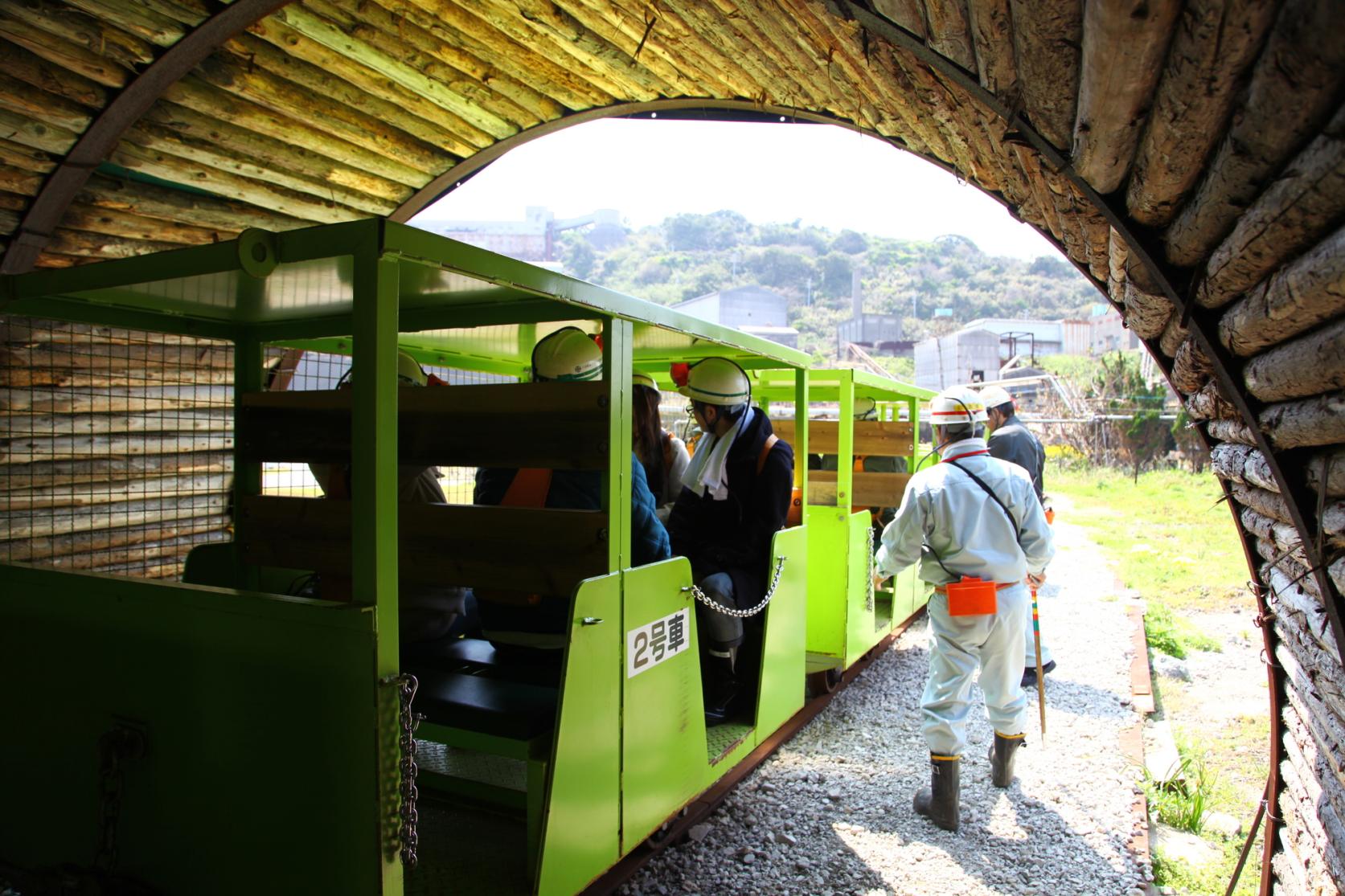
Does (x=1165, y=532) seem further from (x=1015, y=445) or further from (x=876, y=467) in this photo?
(x=1015, y=445)

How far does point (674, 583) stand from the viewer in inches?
133

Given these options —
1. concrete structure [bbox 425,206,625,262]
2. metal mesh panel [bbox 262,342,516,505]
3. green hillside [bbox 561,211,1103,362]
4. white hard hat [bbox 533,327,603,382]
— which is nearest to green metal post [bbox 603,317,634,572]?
white hard hat [bbox 533,327,603,382]

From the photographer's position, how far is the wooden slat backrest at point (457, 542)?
289 centimetres

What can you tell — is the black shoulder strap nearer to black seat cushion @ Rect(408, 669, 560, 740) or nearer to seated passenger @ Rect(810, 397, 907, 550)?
black seat cushion @ Rect(408, 669, 560, 740)

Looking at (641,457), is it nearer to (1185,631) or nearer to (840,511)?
(840,511)

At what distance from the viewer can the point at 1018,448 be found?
6.14 meters

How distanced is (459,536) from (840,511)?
3.33m

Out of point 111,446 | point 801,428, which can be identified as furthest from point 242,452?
point 801,428

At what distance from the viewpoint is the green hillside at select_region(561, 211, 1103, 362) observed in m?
85.6

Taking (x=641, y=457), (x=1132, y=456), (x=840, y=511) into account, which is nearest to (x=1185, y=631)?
(x=840, y=511)

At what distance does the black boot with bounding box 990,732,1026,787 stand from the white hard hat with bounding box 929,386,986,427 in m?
1.79

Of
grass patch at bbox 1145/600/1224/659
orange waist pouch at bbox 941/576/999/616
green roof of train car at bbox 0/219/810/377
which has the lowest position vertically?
grass patch at bbox 1145/600/1224/659

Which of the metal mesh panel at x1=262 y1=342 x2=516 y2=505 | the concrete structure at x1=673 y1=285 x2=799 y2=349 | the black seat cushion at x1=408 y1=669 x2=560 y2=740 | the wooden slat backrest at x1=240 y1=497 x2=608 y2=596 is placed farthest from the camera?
the concrete structure at x1=673 y1=285 x2=799 y2=349

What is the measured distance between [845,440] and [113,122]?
4.66 metres
